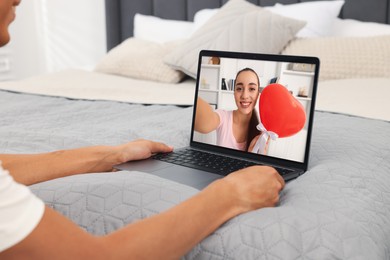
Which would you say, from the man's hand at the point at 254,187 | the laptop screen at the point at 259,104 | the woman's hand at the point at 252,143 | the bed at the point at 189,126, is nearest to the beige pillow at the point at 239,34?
the bed at the point at 189,126

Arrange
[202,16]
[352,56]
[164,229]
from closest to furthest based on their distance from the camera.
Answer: [164,229], [352,56], [202,16]

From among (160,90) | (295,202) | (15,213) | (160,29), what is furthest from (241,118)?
(160,29)

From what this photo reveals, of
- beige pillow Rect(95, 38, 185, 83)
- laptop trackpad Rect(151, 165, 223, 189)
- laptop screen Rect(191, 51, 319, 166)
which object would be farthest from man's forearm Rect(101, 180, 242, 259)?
beige pillow Rect(95, 38, 185, 83)

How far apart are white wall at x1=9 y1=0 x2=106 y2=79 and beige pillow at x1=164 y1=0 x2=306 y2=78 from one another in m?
1.33

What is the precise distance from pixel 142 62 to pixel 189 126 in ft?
3.74

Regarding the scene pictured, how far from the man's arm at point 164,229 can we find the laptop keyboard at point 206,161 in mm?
160

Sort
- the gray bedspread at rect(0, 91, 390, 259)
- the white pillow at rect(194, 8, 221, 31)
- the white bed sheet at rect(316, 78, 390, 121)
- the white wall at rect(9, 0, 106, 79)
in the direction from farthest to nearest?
the white wall at rect(9, 0, 106, 79) → the white pillow at rect(194, 8, 221, 31) → the white bed sheet at rect(316, 78, 390, 121) → the gray bedspread at rect(0, 91, 390, 259)

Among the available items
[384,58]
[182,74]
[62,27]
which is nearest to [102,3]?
[62,27]

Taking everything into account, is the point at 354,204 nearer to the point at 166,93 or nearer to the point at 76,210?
the point at 76,210

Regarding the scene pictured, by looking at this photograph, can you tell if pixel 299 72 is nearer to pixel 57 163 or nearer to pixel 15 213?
pixel 57 163

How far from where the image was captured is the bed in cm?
71

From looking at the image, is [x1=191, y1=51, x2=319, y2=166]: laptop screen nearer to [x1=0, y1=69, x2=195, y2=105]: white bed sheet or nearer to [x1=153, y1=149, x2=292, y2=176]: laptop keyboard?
[x1=153, y1=149, x2=292, y2=176]: laptop keyboard

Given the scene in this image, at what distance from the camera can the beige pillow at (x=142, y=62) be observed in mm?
2412

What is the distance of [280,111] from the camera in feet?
3.35
